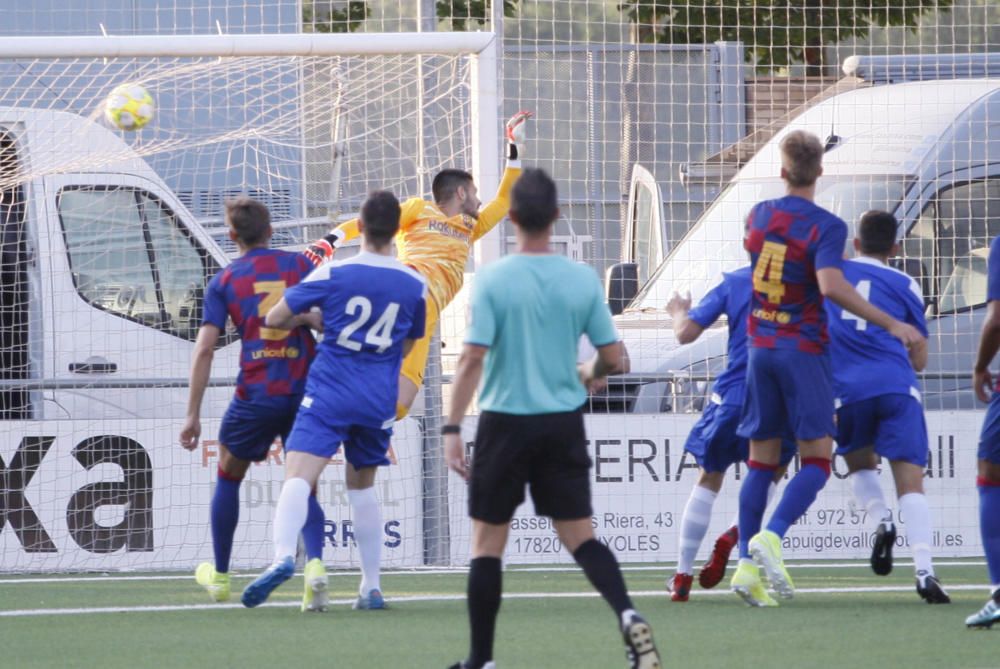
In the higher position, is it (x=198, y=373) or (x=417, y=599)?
(x=198, y=373)


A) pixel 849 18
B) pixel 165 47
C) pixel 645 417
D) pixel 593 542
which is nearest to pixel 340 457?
pixel 645 417

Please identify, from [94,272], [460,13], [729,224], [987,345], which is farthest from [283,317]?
[460,13]

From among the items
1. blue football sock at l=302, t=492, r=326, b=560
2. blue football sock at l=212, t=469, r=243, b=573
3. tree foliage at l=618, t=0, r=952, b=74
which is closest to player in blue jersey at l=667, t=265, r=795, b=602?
blue football sock at l=302, t=492, r=326, b=560

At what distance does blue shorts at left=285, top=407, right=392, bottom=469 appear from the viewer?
7.81 meters

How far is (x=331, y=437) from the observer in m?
7.84

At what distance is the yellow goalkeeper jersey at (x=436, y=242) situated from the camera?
934 centimetres

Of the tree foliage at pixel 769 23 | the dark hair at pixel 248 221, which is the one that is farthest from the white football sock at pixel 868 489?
the tree foliage at pixel 769 23

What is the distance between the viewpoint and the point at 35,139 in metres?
12.3

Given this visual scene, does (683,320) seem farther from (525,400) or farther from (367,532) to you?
(525,400)

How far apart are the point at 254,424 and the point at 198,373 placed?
353mm

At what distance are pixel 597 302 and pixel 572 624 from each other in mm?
2295

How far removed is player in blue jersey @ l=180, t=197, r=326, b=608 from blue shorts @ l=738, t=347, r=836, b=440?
2093 millimetres

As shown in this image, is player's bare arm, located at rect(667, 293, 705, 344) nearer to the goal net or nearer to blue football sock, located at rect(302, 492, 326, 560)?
blue football sock, located at rect(302, 492, 326, 560)

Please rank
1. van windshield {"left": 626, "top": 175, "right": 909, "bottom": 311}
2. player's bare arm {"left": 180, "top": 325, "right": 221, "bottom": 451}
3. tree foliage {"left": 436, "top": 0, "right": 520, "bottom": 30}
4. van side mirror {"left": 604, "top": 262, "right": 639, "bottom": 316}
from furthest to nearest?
tree foliage {"left": 436, "top": 0, "right": 520, "bottom": 30} < van side mirror {"left": 604, "top": 262, "right": 639, "bottom": 316} < van windshield {"left": 626, "top": 175, "right": 909, "bottom": 311} < player's bare arm {"left": 180, "top": 325, "right": 221, "bottom": 451}
